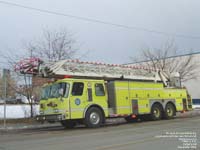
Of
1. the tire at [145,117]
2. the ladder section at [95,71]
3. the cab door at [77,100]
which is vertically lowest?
the tire at [145,117]

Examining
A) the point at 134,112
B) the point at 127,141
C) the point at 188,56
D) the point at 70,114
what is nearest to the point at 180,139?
the point at 127,141

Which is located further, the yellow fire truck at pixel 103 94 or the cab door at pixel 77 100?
the yellow fire truck at pixel 103 94

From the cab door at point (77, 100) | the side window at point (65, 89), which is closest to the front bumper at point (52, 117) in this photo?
the cab door at point (77, 100)

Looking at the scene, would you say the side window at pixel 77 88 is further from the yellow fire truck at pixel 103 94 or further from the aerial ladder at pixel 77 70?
the aerial ladder at pixel 77 70

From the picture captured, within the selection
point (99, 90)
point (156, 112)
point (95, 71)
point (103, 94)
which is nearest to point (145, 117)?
point (156, 112)

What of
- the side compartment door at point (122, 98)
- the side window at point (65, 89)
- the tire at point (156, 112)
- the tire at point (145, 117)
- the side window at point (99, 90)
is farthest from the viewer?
the tire at point (145, 117)

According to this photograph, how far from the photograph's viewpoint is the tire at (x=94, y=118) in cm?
1825

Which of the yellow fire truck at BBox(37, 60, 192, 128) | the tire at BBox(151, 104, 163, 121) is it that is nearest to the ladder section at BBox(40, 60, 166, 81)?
the yellow fire truck at BBox(37, 60, 192, 128)

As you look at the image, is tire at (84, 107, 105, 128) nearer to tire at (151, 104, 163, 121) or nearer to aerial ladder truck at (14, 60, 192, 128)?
aerial ladder truck at (14, 60, 192, 128)

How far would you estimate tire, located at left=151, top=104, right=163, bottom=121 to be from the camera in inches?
883

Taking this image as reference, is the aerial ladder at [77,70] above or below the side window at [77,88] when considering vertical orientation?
above

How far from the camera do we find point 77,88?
720 inches

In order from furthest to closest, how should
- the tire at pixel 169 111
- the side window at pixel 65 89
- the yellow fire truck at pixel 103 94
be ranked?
the tire at pixel 169 111 < the yellow fire truck at pixel 103 94 < the side window at pixel 65 89

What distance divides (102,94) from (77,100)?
72.1 inches
